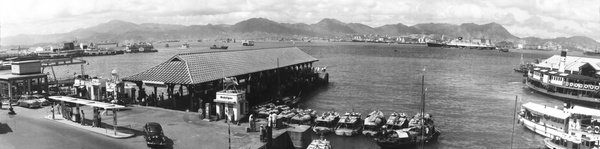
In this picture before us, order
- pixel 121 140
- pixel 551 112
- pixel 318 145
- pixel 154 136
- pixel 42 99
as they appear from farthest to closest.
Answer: pixel 551 112
pixel 42 99
pixel 318 145
pixel 121 140
pixel 154 136

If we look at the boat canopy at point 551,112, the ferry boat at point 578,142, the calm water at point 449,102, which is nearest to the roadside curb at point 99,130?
the calm water at point 449,102

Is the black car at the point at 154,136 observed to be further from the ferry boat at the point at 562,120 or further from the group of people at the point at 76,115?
the ferry boat at the point at 562,120

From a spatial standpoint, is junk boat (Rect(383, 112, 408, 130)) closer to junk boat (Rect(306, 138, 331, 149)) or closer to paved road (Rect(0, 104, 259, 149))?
junk boat (Rect(306, 138, 331, 149))

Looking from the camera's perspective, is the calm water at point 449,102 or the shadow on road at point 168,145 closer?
the shadow on road at point 168,145

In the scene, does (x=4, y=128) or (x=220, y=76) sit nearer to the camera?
(x=4, y=128)

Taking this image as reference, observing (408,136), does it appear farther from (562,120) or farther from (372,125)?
(562,120)

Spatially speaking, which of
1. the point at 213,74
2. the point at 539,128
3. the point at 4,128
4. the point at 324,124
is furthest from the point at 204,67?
the point at 539,128
